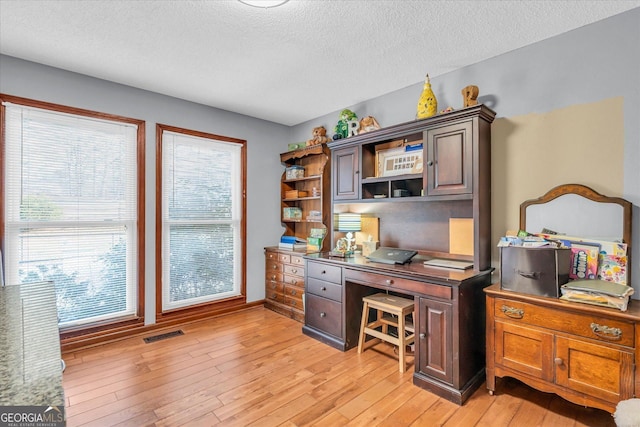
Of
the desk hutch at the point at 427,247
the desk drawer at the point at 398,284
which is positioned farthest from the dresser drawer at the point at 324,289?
the desk drawer at the point at 398,284

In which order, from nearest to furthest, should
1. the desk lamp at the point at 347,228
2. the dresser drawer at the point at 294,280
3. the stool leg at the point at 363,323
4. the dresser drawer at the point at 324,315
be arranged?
the stool leg at the point at 363,323, the dresser drawer at the point at 324,315, the desk lamp at the point at 347,228, the dresser drawer at the point at 294,280

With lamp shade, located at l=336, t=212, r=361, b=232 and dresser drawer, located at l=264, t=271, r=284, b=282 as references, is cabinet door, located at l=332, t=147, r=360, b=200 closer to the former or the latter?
lamp shade, located at l=336, t=212, r=361, b=232

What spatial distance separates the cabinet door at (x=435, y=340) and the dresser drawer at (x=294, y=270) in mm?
1682

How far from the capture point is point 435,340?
2.26 meters

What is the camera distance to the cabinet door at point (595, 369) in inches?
66.2

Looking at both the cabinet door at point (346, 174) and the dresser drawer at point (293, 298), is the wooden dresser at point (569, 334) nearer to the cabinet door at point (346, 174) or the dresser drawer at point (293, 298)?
the cabinet door at point (346, 174)

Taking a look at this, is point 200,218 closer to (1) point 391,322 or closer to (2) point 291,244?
(2) point 291,244

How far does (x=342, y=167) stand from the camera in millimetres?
3311

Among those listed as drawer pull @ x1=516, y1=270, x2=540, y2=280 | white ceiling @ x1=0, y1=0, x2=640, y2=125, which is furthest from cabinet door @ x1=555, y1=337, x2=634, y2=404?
white ceiling @ x1=0, y1=0, x2=640, y2=125

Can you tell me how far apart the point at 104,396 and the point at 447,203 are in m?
3.06

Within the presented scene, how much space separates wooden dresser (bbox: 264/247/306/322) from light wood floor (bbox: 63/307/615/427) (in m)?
0.71

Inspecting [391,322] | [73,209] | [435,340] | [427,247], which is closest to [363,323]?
[391,322]

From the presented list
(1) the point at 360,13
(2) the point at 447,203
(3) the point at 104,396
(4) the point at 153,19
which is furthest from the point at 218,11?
(3) the point at 104,396

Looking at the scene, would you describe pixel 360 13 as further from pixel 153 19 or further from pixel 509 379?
pixel 509 379
